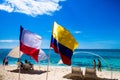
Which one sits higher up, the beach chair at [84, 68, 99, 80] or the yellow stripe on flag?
the yellow stripe on flag

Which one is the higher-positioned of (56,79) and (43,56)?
(43,56)

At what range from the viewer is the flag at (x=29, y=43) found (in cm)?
1534

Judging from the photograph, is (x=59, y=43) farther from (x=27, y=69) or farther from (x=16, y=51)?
(x=16, y=51)

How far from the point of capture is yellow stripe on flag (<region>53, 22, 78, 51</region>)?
43.7 feet

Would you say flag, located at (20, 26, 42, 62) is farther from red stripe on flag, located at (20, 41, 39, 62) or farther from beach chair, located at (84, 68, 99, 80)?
beach chair, located at (84, 68, 99, 80)

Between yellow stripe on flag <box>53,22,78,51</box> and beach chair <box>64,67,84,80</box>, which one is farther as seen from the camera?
beach chair <box>64,67,84,80</box>

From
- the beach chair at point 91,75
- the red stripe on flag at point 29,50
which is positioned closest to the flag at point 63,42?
A: the red stripe on flag at point 29,50

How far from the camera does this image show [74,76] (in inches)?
760

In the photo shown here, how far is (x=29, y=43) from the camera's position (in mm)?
15516

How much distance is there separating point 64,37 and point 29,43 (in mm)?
2882

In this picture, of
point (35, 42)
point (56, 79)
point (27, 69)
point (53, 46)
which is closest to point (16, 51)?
point (27, 69)

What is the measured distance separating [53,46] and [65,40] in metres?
0.75

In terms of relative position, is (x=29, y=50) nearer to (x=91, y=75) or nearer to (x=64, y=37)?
(x=64, y=37)

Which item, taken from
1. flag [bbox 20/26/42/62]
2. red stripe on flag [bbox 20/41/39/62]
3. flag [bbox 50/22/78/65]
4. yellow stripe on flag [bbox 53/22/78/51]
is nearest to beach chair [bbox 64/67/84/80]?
flag [bbox 20/26/42/62]
